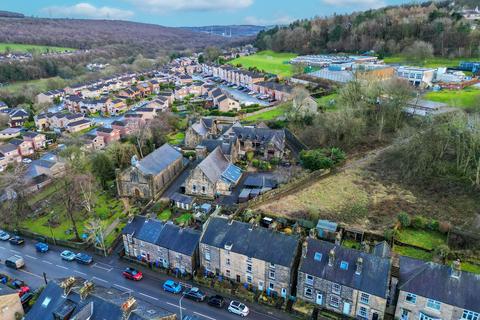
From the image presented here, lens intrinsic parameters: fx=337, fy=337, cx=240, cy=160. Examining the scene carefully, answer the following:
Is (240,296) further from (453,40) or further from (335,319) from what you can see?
(453,40)

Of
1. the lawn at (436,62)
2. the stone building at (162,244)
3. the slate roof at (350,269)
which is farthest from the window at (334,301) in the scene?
the lawn at (436,62)

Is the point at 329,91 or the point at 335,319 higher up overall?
the point at 329,91

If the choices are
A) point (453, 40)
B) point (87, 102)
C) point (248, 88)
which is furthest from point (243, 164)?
point (453, 40)

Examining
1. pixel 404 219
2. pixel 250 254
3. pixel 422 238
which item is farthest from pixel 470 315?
pixel 250 254

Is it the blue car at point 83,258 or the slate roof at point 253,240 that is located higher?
the slate roof at point 253,240

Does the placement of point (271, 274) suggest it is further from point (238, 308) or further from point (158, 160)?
point (158, 160)

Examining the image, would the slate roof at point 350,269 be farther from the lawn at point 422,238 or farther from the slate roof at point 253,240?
the lawn at point 422,238
